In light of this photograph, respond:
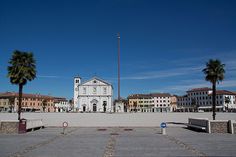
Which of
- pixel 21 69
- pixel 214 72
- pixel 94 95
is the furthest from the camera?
pixel 94 95

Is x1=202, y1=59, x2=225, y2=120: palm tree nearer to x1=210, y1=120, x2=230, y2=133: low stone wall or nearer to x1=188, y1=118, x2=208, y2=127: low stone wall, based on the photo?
x1=188, y1=118, x2=208, y2=127: low stone wall

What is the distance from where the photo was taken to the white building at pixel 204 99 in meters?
140

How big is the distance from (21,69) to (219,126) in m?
25.7

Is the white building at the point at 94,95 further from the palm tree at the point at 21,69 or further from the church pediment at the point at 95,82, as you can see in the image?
the palm tree at the point at 21,69

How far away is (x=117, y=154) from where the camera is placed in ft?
38.2

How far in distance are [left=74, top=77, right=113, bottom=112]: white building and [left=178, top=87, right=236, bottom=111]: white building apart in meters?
47.8

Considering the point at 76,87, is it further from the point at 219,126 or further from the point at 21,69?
the point at 219,126

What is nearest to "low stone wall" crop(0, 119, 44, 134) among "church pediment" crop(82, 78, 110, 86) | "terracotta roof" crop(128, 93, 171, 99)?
"church pediment" crop(82, 78, 110, 86)

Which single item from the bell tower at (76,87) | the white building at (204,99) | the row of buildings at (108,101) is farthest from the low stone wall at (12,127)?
the white building at (204,99)

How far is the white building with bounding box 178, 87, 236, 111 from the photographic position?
140188 millimetres

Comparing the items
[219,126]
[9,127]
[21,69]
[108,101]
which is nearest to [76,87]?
[108,101]

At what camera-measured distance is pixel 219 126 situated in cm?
2219

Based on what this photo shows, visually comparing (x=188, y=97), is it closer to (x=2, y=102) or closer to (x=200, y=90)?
(x=200, y=90)

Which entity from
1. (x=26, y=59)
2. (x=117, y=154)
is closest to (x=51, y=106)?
(x=26, y=59)
